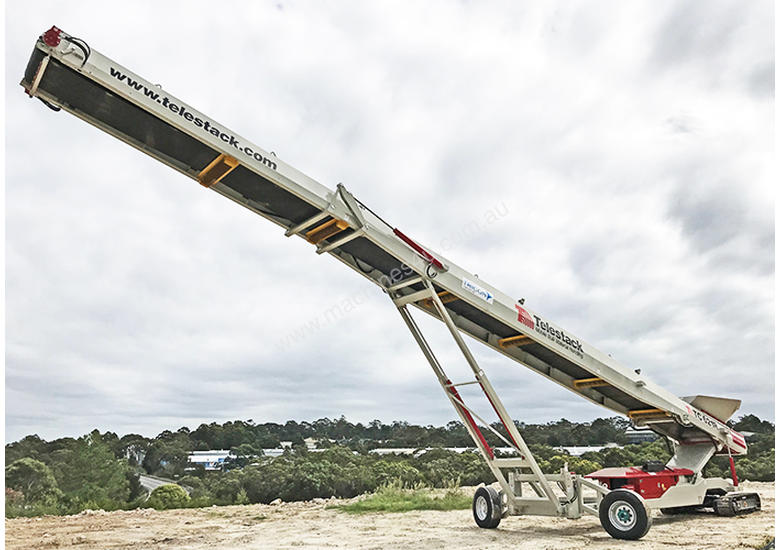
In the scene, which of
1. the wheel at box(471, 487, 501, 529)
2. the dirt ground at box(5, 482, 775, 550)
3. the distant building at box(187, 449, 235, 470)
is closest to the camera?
the dirt ground at box(5, 482, 775, 550)

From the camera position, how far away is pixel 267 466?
15977 mm

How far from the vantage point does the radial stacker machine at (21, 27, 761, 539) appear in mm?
6473

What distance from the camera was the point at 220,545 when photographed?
859 cm

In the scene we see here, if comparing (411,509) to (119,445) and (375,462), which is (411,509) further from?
(119,445)

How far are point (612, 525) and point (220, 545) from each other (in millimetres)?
5083

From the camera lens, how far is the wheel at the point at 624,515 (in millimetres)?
8438

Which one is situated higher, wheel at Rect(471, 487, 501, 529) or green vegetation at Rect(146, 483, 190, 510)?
wheel at Rect(471, 487, 501, 529)

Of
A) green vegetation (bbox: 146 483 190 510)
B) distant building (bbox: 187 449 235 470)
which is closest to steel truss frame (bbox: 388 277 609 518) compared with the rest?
green vegetation (bbox: 146 483 190 510)

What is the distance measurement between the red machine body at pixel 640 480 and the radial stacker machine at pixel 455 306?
18 millimetres

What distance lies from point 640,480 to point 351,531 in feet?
13.5

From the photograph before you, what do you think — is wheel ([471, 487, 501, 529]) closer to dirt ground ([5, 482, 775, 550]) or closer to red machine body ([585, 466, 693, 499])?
dirt ground ([5, 482, 775, 550])

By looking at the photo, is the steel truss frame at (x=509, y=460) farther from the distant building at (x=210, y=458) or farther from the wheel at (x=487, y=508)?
the distant building at (x=210, y=458)

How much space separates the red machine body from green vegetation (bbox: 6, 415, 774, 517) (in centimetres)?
169

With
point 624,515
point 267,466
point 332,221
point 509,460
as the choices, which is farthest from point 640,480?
point 267,466
